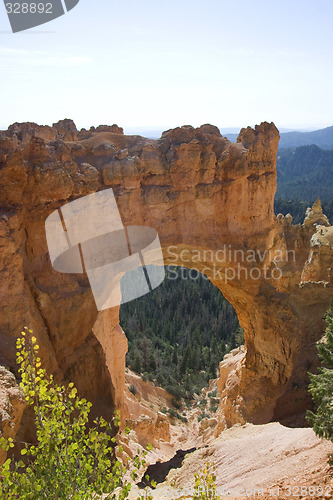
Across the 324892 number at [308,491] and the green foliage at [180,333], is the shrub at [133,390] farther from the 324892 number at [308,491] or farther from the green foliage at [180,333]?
the 324892 number at [308,491]

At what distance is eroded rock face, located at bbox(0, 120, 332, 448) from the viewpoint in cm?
1118

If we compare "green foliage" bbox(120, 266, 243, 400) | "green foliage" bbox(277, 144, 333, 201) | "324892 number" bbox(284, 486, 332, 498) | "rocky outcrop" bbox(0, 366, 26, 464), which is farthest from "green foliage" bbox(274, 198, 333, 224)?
"rocky outcrop" bbox(0, 366, 26, 464)

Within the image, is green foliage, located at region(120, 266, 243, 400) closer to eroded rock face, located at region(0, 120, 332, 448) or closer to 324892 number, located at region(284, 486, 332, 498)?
eroded rock face, located at region(0, 120, 332, 448)

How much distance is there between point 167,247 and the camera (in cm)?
1445

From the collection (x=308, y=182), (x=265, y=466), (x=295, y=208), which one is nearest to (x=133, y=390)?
(x=265, y=466)

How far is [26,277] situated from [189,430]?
51.8 feet

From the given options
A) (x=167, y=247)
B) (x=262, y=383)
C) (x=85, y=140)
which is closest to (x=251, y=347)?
(x=262, y=383)

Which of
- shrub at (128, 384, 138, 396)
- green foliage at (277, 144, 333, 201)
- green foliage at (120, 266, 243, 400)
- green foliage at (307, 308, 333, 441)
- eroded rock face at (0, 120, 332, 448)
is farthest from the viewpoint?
green foliage at (277, 144, 333, 201)

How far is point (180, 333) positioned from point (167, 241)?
24833 mm

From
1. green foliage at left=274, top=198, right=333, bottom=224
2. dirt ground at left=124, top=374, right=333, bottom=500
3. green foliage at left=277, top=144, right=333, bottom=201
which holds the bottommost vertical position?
green foliage at left=277, top=144, right=333, bottom=201

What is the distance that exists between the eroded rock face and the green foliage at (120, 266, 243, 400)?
1195 cm

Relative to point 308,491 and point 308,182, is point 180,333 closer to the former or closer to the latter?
point 308,491

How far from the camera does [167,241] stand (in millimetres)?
14281

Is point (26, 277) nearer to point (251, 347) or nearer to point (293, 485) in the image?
point (293, 485)
